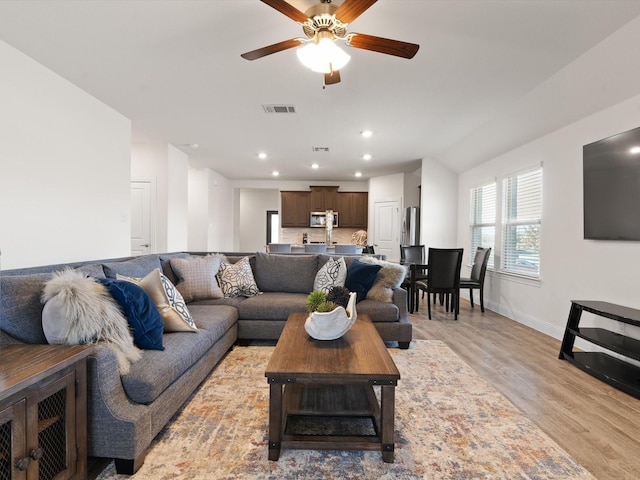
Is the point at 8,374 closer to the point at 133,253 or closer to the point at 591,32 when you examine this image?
the point at 591,32

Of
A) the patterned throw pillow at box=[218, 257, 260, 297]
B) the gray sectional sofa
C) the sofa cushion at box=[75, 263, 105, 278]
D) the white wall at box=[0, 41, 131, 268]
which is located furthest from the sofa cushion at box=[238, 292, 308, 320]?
the white wall at box=[0, 41, 131, 268]

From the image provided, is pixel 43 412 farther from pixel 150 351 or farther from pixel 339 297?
pixel 339 297

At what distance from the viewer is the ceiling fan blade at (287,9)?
5.90 feet

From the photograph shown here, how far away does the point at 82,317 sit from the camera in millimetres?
1488

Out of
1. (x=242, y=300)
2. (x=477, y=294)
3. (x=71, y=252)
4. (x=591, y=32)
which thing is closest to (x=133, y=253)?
(x=71, y=252)

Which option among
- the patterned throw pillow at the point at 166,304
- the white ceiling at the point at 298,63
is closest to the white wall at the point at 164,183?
the white ceiling at the point at 298,63

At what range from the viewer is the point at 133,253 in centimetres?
562

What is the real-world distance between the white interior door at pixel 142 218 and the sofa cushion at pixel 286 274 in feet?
9.46

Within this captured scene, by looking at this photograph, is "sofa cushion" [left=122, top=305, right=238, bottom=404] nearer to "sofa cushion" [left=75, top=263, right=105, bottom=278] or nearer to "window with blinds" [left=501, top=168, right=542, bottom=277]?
"sofa cushion" [left=75, top=263, right=105, bottom=278]

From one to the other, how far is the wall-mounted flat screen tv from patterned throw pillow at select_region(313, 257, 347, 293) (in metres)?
2.52

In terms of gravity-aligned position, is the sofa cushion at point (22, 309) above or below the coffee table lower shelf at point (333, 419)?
above

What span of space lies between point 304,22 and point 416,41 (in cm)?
105

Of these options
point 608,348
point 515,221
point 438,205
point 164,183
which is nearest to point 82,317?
point 608,348

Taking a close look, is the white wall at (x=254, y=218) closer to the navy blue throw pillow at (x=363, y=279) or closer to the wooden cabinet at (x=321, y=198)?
the wooden cabinet at (x=321, y=198)
